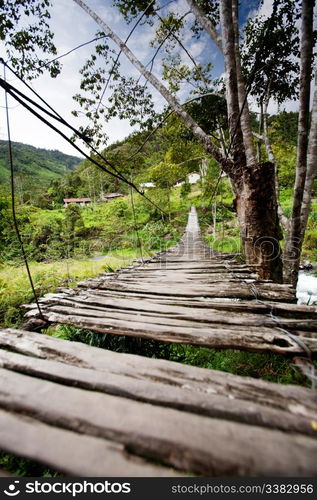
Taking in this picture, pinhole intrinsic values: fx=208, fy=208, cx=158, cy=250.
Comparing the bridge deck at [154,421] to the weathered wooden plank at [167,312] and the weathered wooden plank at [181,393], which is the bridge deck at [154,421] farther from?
the weathered wooden plank at [167,312]

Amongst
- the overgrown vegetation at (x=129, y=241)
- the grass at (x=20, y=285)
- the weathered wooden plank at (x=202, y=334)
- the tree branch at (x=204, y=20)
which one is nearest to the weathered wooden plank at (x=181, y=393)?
the weathered wooden plank at (x=202, y=334)

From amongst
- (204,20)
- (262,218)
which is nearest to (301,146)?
(262,218)

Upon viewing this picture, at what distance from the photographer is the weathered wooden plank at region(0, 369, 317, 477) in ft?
2.02

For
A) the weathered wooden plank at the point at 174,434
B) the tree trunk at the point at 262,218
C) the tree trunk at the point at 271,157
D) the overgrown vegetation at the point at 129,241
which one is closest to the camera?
the weathered wooden plank at the point at 174,434

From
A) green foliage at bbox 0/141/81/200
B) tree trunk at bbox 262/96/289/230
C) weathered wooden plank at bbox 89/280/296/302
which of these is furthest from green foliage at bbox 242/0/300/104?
green foliage at bbox 0/141/81/200

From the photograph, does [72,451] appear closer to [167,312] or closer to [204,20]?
[167,312]

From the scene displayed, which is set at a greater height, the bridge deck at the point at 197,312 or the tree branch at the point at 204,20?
the tree branch at the point at 204,20

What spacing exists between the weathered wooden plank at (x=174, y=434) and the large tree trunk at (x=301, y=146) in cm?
330

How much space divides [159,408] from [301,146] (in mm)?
3618

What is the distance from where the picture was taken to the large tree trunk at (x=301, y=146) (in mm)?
2547

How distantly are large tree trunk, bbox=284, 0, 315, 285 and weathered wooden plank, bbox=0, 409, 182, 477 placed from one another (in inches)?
141

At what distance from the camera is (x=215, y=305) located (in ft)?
5.86

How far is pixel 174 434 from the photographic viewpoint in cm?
69

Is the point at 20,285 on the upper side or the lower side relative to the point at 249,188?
lower
